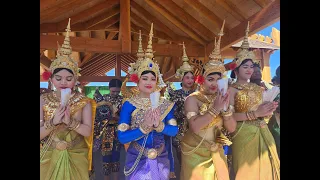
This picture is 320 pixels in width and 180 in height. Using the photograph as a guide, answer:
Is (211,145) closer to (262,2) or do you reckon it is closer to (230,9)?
(262,2)

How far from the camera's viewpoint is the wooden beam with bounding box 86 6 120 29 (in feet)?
19.4

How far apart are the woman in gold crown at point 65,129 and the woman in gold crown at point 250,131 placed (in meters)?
1.50

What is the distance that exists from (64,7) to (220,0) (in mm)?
2533

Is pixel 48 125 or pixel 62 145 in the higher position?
pixel 48 125

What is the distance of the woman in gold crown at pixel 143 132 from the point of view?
96.7 inches

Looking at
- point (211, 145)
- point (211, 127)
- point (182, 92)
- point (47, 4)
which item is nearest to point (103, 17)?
point (47, 4)

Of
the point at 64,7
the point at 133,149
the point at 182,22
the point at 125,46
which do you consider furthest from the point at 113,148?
the point at 182,22

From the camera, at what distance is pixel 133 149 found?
2.57 m

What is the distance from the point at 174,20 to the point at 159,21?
2.34 feet

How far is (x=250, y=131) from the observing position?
2.86 meters

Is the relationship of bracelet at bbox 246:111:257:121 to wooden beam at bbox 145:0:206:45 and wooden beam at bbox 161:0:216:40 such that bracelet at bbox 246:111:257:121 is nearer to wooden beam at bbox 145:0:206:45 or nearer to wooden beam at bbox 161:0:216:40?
wooden beam at bbox 161:0:216:40

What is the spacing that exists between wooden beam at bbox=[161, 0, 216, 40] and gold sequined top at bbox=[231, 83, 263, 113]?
2.20m

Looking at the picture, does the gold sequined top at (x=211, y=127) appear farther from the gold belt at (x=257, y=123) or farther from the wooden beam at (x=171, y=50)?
the wooden beam at (x=171, y=50)

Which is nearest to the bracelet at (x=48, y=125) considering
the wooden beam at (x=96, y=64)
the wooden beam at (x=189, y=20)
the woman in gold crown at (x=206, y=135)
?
the woman in gold crown at (x=206, y=135)
